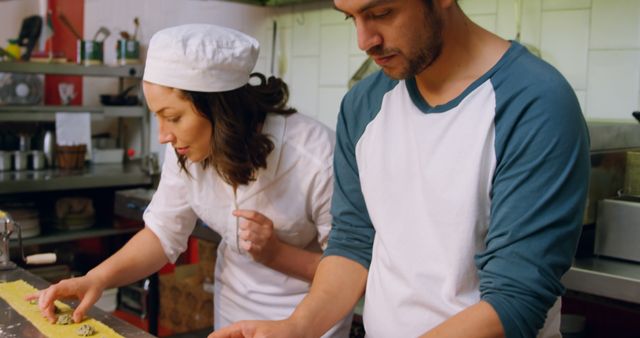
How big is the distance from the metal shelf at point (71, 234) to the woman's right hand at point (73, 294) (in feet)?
6.37

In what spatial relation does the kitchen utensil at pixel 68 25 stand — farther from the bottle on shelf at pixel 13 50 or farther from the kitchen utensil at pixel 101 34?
the bottle on shelf at pixel 13 50

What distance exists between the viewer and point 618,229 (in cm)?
178

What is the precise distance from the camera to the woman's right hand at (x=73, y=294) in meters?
1.37

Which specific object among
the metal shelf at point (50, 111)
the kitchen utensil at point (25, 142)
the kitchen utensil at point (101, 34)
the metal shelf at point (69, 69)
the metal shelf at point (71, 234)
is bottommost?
the metal shelf at point (71, 234)

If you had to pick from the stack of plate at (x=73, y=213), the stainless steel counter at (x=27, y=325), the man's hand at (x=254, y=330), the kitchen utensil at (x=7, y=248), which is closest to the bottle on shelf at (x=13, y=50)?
the stack of plate at (x=73, y=213)

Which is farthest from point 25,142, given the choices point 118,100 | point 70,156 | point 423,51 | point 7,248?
point 423,51

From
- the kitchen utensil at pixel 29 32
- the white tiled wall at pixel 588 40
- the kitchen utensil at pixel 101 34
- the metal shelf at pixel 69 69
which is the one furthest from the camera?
the kitchen utensil at pixel 101 34

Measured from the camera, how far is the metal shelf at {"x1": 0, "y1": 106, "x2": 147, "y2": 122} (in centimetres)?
346

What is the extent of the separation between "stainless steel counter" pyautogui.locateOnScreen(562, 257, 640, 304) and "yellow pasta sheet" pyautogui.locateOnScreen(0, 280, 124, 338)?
107 centimetres

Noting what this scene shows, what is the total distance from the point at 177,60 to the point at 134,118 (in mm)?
2820

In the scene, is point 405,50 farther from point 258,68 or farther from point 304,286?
point 258,68

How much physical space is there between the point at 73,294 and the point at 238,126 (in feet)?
1.57

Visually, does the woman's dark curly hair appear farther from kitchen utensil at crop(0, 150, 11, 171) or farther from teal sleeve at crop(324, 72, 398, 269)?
kitchen utensil at crop(0, 150, 11, 171)

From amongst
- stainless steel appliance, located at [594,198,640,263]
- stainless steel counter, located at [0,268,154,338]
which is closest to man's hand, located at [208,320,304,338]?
stainless steel counter, located at [0,268,154,338]
